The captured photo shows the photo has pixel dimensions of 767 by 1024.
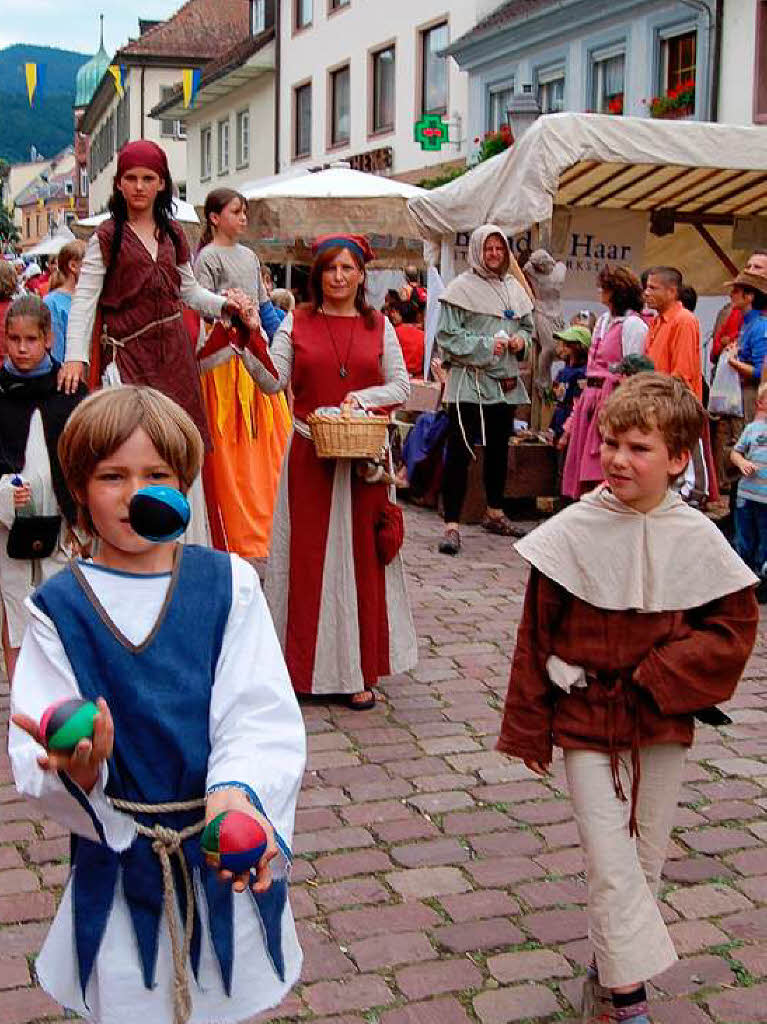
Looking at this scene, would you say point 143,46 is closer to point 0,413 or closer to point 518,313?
point 518,313

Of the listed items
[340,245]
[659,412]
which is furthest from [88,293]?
[659,412]

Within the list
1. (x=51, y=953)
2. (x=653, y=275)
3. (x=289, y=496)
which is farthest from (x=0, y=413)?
(x=653, y=275)

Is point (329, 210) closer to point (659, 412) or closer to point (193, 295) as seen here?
point (193, 295)

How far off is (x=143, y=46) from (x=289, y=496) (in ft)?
157

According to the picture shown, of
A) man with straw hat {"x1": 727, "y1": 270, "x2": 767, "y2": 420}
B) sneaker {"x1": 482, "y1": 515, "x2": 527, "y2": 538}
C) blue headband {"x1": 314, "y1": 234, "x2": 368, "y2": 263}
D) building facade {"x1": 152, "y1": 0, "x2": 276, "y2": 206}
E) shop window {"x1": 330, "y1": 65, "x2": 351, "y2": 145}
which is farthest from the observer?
building facade {"x1": 152, "y1": 0, "x2": 276, "y2": 206}

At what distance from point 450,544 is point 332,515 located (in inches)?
142

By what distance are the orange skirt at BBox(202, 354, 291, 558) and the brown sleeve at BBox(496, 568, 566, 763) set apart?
4883mm

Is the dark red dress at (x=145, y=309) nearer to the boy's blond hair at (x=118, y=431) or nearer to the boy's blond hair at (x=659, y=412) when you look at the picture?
the boy's blond hair at (x=659, y=412)

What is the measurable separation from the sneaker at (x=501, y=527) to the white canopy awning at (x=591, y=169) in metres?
2.09

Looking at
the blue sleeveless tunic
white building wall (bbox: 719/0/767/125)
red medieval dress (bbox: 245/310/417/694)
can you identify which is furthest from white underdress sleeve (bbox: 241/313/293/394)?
white building wall (bbox: 719/0/767/125)

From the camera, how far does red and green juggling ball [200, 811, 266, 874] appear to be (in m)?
1.94

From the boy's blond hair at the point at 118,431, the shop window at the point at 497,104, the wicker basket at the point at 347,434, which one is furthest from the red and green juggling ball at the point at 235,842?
the shop window at the point at 497,104

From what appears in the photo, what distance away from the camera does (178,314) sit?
248 inches

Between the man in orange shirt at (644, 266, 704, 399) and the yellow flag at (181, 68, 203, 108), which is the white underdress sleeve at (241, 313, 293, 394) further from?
the yellow flag at (181, 68, 203, 108)
